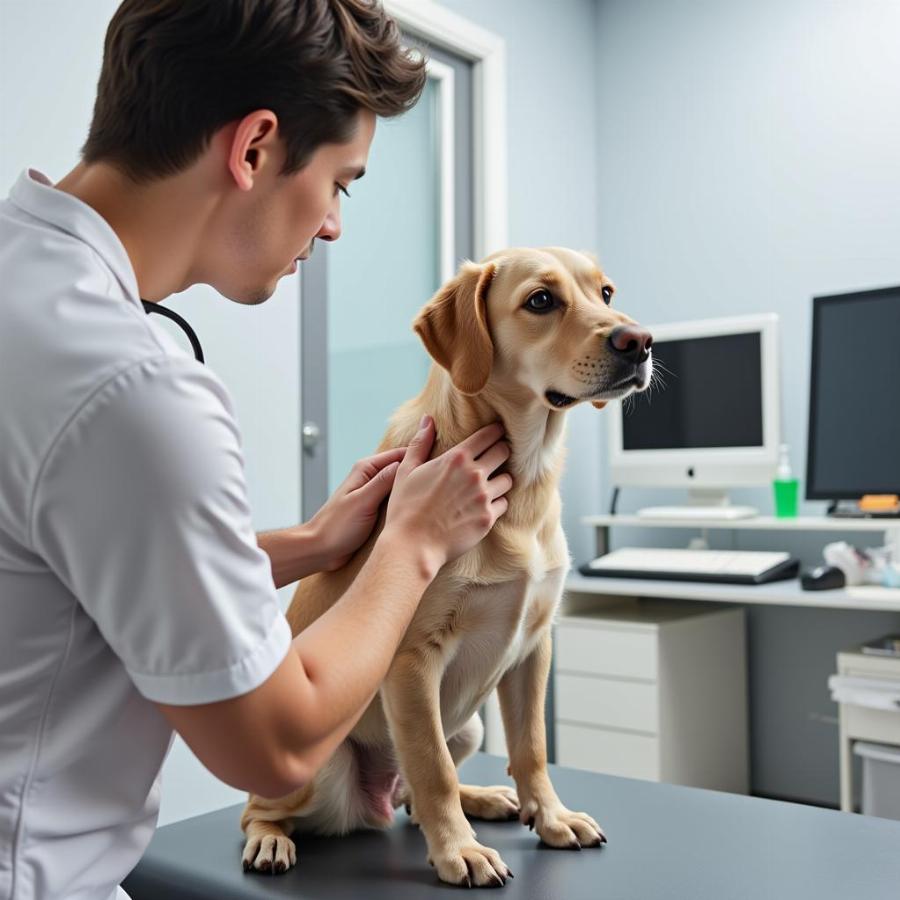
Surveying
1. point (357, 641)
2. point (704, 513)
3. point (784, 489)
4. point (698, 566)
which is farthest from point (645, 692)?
point (357, 641)

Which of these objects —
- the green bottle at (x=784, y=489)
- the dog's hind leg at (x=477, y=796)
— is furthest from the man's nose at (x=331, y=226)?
the green bottle at (x=784, y=489)

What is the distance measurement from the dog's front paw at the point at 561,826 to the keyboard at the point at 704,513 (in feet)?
6.15

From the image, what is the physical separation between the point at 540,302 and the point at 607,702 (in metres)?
1.85

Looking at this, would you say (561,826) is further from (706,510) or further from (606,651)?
(706,510)

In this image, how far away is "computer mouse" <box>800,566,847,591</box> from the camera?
7.89ft

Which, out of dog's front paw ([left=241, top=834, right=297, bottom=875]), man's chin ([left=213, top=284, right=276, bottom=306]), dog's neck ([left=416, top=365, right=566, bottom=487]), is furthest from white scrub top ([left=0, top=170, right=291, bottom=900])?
dog's neck ([left=416, top=365, right=566, bottom=487])

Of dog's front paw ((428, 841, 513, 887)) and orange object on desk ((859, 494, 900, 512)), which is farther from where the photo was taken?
orange object on desk ((859, 494, 900, 512))

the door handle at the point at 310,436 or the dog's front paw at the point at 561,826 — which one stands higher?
the door handle at the point at 310,436

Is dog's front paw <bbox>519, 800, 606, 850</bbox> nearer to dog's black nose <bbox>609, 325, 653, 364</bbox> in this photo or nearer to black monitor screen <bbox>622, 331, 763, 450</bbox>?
dog's black nose <bbox>609, 325, 653, 364</bbox>

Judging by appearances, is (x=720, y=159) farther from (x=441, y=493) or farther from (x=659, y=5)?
(x=441, y=493)

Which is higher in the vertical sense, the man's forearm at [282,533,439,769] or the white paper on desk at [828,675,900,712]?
the man's forearm at [282,533,439,769]

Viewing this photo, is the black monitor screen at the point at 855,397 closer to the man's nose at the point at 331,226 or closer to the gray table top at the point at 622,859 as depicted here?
the gray table top at the point at 622,859

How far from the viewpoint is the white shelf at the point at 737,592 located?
229 cm

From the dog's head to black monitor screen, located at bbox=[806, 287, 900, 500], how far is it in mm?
1705
